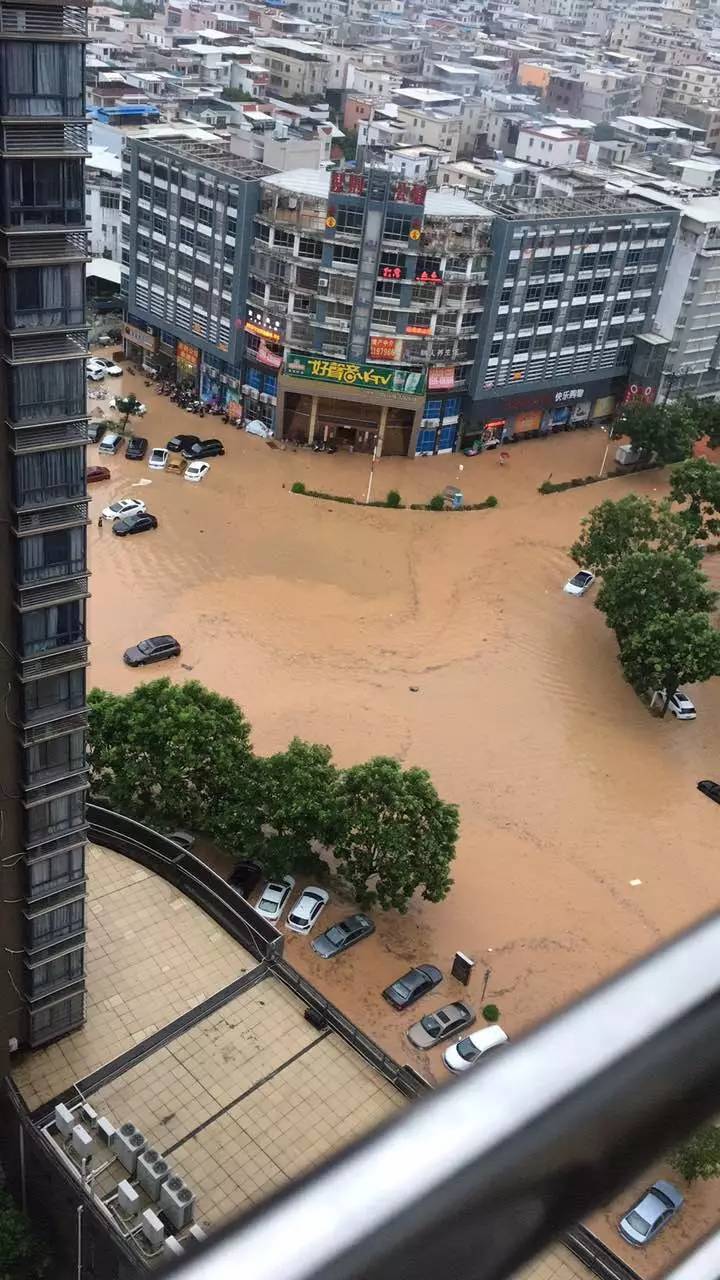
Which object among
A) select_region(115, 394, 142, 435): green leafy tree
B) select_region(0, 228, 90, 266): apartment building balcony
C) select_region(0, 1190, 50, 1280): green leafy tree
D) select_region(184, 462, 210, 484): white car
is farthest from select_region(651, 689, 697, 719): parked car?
select_region(0, 228, 90, 266): apartment building balcony

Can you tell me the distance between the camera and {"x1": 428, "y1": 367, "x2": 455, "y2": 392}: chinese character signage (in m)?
37.0

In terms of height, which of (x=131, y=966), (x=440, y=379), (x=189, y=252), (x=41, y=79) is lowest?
(x=131, y=966)

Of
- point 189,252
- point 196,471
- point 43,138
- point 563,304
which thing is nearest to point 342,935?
point 43,138

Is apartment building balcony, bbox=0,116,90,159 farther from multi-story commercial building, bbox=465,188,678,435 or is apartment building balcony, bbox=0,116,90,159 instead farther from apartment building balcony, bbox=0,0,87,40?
multi-story commercial building, bbox=465,188,678,435

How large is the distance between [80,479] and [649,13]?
435 feet

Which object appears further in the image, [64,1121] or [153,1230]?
[64,1121]

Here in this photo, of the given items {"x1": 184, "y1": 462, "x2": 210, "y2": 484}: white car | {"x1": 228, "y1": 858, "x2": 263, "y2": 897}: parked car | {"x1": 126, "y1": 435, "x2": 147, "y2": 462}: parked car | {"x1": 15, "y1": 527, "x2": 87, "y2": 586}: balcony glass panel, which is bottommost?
{"x1": 228, "y1": 858, "x2": 263, "y2": 897}: parked car

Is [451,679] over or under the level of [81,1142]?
under

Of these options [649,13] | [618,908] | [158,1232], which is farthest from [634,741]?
[649,13]

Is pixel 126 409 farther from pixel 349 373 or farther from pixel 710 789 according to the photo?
pixel 710 789

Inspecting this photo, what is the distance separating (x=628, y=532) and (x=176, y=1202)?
849 inches

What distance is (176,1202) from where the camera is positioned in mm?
12797

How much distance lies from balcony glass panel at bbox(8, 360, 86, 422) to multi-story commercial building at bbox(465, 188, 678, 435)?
27060 millimetres

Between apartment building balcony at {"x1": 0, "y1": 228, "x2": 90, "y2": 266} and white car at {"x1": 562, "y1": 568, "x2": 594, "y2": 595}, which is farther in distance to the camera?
white car at {"x1": 562, "y1": 568, "x2": 594, "y2": 595}
